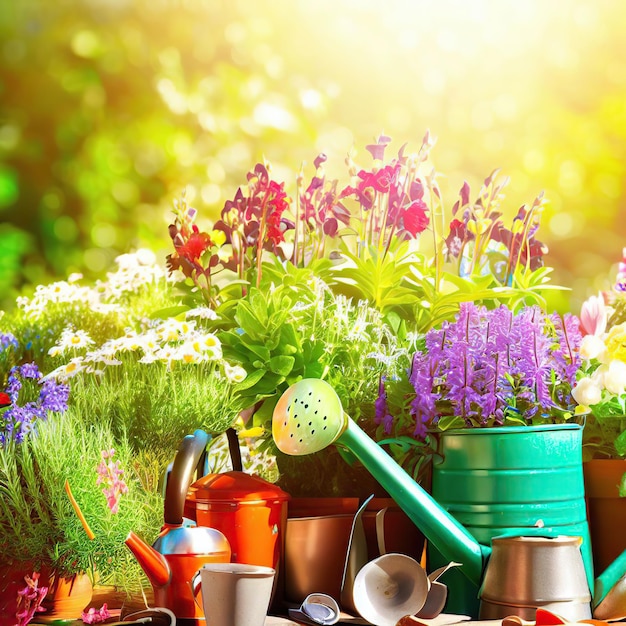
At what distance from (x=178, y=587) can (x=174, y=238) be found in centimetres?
53

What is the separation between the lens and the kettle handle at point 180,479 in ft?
2.53

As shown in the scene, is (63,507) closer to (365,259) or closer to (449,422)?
(449,422)

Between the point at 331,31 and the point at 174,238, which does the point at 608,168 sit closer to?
the point at 331,31

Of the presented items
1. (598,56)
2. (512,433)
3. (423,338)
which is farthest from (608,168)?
(512,433)

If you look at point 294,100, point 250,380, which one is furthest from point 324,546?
point 294,100

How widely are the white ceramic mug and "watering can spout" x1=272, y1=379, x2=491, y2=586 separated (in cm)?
13

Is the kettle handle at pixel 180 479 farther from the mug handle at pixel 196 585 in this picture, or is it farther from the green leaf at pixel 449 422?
the green leaf at pixel 449 422

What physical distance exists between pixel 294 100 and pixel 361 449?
1.91 meters

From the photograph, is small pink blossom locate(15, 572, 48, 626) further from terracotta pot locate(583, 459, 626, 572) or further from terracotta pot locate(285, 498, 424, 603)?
terracotta pot locate(583, 459, 626, 572)

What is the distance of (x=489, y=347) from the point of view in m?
0.85

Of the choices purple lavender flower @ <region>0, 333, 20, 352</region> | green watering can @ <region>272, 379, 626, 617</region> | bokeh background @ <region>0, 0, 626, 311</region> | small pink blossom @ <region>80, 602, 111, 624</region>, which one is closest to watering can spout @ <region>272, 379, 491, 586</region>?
green watering can @ <region>272, 379, 626, 617</region>

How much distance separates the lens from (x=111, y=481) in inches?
31.7

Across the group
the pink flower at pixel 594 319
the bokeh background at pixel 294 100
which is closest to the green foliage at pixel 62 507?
the pink flower at pixel 594 319

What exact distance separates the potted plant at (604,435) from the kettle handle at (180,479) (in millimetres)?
384
